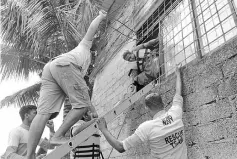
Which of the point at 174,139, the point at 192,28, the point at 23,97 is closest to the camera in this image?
the point at 174,139

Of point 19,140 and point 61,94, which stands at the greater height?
point 61,94

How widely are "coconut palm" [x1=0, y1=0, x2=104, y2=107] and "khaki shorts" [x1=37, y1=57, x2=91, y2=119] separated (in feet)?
11.6

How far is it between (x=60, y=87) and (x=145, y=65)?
1.49 meters

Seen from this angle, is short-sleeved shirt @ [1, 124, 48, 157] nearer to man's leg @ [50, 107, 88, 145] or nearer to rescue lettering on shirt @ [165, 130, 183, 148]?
man's leg @ [50, 107, 88, 145]

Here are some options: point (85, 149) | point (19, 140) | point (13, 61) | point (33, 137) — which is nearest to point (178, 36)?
point (85, 149)

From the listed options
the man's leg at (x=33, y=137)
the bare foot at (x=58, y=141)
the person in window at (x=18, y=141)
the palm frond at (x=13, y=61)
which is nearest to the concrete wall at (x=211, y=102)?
the bare foot at (x=58, y=141)

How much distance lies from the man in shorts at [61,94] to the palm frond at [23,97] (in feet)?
22.1

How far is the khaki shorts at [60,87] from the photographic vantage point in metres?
2.01

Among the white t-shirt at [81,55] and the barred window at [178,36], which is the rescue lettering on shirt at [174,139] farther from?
the white t-shirt at [81,55]

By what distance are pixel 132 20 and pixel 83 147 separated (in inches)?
113

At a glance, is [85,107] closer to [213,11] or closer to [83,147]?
[83,147]

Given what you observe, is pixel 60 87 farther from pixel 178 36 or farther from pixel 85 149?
pixel 178 36

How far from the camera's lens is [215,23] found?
86.7 inches

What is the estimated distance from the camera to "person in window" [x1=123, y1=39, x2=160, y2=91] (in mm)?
3118
